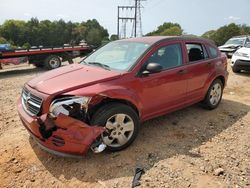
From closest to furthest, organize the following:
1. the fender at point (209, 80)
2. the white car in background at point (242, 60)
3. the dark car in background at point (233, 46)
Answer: the fender at point (209, 80) < the white car in background at point (242, 60) < the dark car in background at point (233, 46)

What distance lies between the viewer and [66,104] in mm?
3375

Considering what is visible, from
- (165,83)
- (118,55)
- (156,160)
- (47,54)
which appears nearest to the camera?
(156,160)

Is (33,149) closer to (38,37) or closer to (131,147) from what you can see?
(131,147)

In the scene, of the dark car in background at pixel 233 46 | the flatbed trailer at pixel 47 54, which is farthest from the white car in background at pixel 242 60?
the flatbed trailer at pixel 47 54

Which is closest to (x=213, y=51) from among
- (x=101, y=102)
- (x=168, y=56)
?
(x=168, y=56)

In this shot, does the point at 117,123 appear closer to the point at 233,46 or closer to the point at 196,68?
the point at 196,68

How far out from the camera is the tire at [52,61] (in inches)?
511

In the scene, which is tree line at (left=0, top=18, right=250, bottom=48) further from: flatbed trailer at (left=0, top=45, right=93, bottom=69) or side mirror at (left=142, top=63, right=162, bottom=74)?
side mirror at (left=142, top=63, right=162, bottom=74)

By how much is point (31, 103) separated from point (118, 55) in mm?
1734

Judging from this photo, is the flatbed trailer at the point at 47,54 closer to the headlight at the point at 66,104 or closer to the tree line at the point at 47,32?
the headlight at the point at 66,104

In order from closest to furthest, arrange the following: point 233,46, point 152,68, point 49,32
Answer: point 152,68, point 233,46, point 49,32

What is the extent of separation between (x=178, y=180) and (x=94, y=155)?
Result: 1.28 meters

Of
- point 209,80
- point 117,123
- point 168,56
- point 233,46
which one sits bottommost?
point 117,123

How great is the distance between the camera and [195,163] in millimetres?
3711
